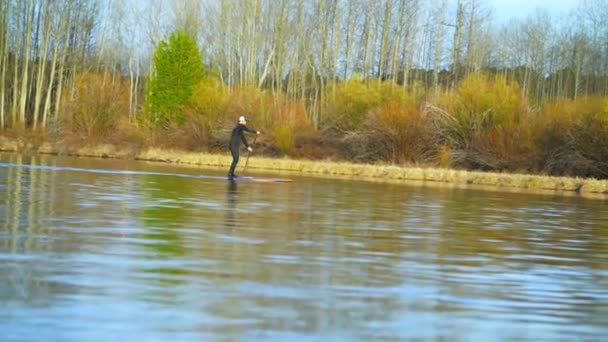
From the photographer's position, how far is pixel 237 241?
12883mm

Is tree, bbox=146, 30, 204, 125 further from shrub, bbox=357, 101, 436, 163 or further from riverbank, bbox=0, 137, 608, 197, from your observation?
shrub, bbox=357, 101, 436, 163

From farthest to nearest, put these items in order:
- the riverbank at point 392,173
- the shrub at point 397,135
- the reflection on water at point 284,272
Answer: the shrub at point 397,135 → the riverbank at point 392,173 → the reflection on water at point 284,272

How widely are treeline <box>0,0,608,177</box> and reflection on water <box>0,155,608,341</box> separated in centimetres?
3163

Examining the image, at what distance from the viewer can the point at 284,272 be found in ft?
33.3

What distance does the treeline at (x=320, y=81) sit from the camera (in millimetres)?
51906

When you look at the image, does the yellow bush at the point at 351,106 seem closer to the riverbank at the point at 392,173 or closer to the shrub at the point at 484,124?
the shrub at the point at 484,124

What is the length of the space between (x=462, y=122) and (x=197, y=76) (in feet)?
69.3

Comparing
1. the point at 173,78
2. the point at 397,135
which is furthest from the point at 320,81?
the point at 397,135

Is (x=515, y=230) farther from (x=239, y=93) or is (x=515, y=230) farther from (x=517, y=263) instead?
(x=239, y=93)

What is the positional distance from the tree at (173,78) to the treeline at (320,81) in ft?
0.31

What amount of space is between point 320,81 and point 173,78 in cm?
1924

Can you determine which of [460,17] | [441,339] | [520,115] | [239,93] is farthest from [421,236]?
[460,17]

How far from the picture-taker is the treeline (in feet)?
170

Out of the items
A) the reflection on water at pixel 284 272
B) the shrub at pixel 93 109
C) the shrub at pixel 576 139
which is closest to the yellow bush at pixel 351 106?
the shrub at pixel 576 139
